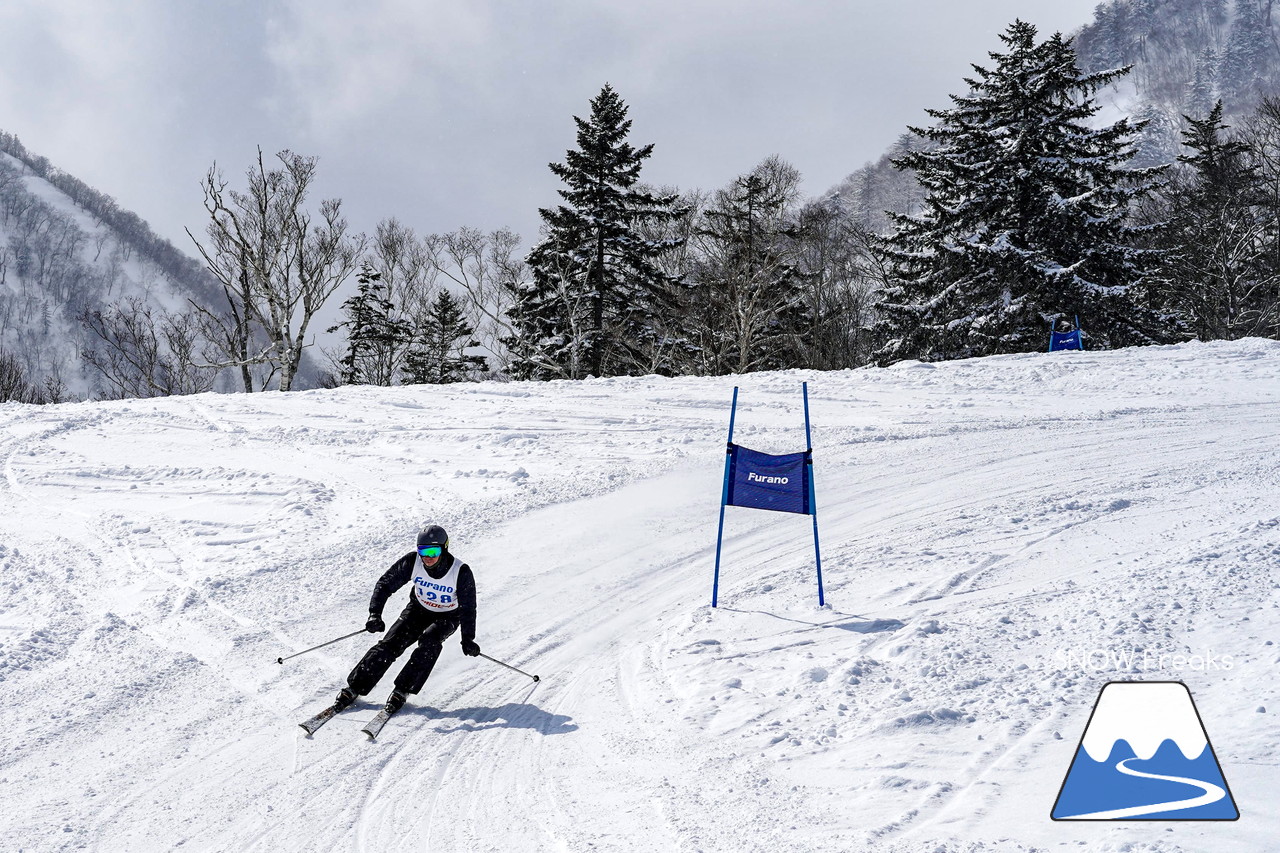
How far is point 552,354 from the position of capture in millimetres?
27422

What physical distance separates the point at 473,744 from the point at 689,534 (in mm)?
4623

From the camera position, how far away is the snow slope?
157 inches

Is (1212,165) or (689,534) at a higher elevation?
(1212,165)

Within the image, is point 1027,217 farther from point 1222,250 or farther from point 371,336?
point 371,336

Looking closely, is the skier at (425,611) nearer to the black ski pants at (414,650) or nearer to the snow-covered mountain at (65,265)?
the black ski pants at (414,650)

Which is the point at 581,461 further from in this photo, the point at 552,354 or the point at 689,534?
the point at 552,354

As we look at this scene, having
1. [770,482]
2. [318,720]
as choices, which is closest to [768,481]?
[770,482]

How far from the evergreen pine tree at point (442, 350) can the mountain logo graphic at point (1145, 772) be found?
35.4m

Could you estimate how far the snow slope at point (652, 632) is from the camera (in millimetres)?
3998

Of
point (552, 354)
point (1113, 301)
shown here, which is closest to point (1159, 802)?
point (1113, 301)

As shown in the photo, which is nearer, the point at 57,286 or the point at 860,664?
the point at 860,664

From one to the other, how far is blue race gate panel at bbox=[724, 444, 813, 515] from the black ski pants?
2.78 meters

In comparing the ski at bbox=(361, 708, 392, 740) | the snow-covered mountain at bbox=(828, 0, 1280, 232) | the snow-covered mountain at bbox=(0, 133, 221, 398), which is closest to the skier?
the ski at bbox=(361, 708, 392, 740)

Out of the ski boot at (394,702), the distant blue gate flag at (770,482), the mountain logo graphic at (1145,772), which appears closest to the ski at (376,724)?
the ski boot at (394,702)
